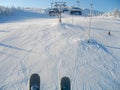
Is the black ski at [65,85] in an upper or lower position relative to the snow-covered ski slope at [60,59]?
upper

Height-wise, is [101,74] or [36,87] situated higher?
[36,87]

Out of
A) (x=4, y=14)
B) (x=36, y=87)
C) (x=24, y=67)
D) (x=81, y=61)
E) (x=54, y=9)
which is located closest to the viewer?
(x=36, y=87)

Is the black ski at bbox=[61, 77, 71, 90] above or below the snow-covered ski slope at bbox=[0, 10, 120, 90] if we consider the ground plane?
above

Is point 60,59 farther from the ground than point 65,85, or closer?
closer

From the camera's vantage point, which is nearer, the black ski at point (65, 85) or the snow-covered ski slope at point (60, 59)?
the black ski at point (65, 85)

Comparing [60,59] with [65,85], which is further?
[60,59]

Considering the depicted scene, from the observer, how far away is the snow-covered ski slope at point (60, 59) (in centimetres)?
1750

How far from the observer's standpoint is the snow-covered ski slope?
17.5 m

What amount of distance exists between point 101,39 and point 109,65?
27.7 feet

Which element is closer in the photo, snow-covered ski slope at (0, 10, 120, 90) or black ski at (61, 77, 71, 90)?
black ski at (61, 77, 71, 90)

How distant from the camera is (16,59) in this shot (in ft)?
70.9

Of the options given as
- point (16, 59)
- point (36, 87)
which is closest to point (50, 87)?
point (16, 59)

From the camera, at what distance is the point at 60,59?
2147 cm

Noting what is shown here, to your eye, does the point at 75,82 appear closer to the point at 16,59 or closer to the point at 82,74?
the point at 82,74
